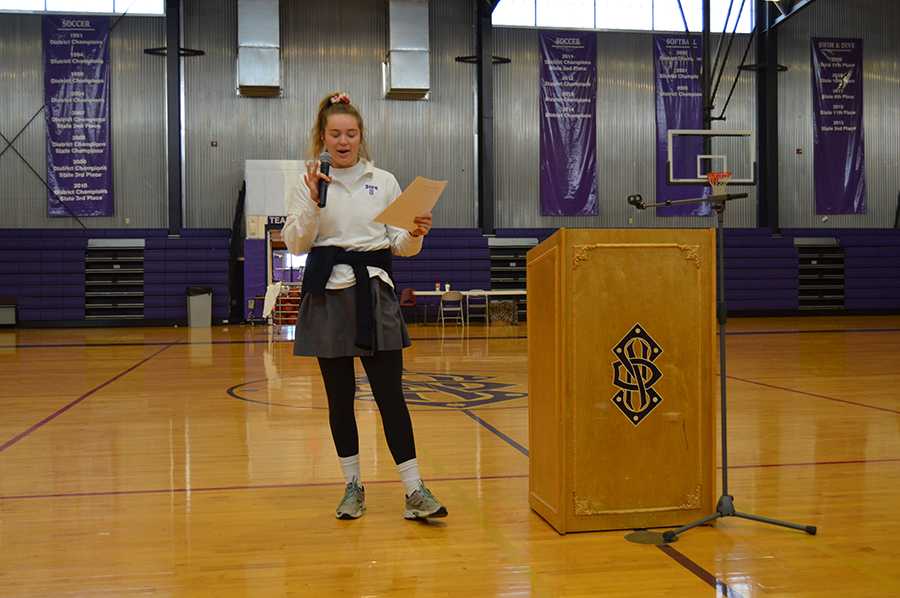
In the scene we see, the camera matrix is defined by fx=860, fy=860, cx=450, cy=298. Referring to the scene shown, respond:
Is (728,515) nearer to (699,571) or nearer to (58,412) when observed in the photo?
(699,571)

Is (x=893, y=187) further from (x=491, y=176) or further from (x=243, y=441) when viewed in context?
(x=243, y=441)

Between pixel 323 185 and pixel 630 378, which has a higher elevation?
pixel 323 185

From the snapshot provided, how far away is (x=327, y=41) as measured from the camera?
18828mm

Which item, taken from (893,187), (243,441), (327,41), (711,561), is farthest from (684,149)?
(711,561)

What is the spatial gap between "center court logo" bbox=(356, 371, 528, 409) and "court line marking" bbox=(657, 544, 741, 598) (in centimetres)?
334

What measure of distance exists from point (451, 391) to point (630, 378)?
404 centimetres

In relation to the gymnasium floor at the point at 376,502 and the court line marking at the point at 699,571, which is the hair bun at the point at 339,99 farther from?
the court line marking at the point at 699,571

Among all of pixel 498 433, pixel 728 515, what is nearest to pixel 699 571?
pixel 728 515

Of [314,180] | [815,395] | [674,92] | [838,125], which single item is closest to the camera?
[314,180]

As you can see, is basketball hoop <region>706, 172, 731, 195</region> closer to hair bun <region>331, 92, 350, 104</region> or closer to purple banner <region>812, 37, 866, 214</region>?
hair bun <region>331, 92, 350, 104</region>

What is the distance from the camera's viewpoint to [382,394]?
10.1 feet

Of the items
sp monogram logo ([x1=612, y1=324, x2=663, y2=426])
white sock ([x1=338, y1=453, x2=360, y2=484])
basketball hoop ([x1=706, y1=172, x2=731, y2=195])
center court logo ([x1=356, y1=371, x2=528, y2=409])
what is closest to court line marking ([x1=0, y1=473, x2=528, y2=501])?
white sock ([x1=338, y1=453, x2=360, y2=484])

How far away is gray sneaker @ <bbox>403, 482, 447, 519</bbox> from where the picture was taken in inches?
118

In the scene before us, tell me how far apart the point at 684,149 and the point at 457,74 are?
527cm
